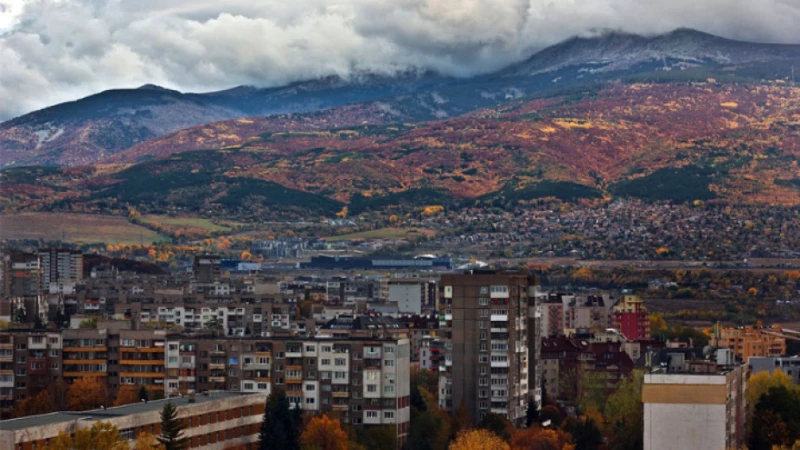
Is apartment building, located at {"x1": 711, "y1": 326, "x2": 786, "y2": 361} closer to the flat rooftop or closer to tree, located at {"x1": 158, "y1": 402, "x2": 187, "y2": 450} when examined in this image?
the flat rooftop

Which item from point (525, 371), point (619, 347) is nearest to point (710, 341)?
point (619, 347)

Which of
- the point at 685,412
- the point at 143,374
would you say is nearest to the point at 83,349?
the point at 143,374

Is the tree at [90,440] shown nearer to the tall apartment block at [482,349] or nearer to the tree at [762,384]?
the tall apartment block at [482,349]

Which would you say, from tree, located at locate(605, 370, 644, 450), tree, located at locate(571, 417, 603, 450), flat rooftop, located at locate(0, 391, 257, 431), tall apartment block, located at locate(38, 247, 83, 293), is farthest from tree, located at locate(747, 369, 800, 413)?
tall apartment block, located at locate(38, 247, 83, 293)

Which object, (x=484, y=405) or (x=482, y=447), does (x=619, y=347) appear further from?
(x=482, y=447)

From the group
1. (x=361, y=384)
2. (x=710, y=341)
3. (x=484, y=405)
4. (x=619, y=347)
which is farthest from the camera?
(x=710, y=341)
